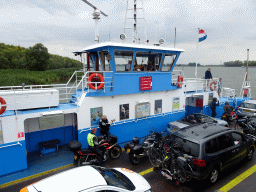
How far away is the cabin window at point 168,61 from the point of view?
33.1 feet

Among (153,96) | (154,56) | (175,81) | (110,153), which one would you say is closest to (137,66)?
(154,56)

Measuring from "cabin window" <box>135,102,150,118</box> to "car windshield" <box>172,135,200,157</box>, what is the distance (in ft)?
11.2

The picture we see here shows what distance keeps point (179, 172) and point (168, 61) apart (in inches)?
254

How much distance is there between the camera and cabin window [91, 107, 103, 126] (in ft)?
27.5

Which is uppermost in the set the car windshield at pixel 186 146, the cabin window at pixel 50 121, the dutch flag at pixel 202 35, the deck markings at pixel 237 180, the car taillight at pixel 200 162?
the dutch flag at pixel 202 35

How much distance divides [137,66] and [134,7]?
386cm

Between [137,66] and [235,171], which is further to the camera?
[137,66]

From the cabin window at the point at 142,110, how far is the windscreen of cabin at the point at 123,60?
82.3 inches

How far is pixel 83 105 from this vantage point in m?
8.08

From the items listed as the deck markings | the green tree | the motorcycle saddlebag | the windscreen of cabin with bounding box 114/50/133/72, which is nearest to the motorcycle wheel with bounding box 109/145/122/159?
the motorcycle saddlebag

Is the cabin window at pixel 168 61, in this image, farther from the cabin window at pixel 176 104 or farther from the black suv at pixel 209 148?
the black suv at pixel 209 148

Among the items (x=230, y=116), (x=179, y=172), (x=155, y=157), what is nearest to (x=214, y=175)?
(x=179, y=172)

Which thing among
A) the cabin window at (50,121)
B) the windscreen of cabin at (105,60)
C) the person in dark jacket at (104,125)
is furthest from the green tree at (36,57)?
the person in dark jacket at (104,125)

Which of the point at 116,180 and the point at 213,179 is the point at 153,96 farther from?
the point at 116,180
